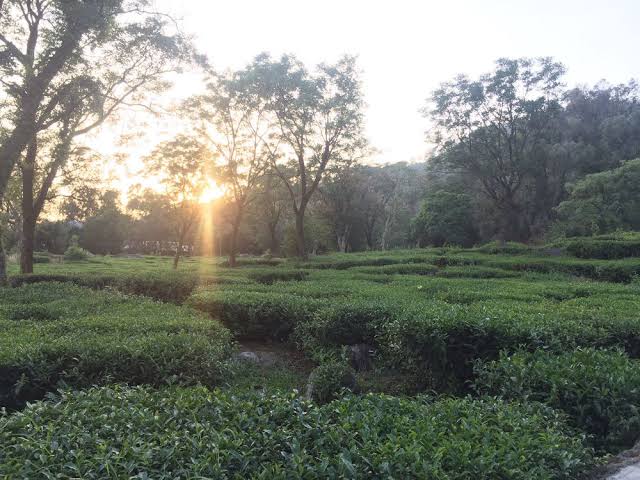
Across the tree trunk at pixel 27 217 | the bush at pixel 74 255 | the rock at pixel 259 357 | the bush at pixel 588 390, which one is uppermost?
the tree trunk at pixel 27 217

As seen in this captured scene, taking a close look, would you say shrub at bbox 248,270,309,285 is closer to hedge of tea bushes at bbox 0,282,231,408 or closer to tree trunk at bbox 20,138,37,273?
tree trunk at bbox 20,138,37,273

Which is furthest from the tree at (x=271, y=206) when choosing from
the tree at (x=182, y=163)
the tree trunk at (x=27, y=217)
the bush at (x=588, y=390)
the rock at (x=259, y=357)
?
the bush at (x=588, y=390)

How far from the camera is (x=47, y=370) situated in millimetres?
4516

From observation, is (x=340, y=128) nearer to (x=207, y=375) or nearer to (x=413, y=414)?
(x=207, y=375)

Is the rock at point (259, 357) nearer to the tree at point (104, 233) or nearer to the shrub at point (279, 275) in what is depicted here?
the shrub at point (279, 275)

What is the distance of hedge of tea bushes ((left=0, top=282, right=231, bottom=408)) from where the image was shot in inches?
174

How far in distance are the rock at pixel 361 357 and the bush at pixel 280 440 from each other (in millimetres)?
3191

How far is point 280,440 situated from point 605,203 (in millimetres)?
23696

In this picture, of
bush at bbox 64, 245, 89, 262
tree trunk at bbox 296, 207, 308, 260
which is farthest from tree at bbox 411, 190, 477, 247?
bush at bbox 64, 245, 89, 262

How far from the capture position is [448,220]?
109 ft

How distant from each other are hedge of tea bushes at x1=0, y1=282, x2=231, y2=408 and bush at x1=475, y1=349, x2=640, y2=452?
263cm

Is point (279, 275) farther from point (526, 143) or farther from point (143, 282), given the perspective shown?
point (526, 143)

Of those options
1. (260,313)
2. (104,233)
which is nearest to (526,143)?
(260,313)

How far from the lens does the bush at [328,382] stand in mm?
4820
